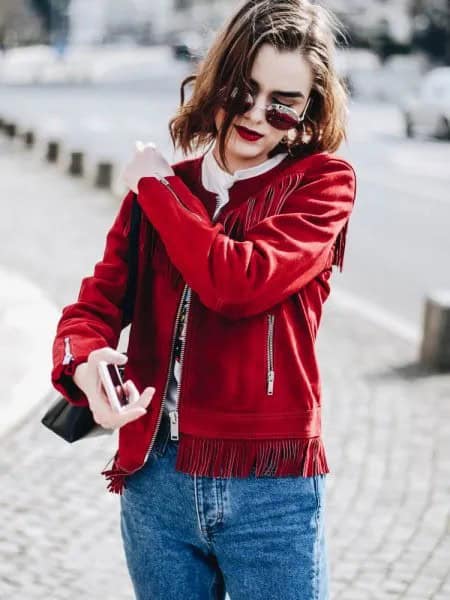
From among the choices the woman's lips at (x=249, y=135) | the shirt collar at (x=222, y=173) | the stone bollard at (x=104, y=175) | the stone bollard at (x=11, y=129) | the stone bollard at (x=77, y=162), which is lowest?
the stone bollard at (x=11, y=129)

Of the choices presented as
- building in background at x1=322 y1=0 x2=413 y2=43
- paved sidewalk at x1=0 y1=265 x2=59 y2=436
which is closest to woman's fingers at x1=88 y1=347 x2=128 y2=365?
paved sidewalk at x1=0 y1=265 x2=59 y2=436

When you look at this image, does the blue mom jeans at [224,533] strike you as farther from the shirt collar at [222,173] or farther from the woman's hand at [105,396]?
the shirt collar at [222,173]

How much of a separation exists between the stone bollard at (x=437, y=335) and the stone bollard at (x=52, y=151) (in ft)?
42.8

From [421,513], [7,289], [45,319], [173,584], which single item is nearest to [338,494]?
[421,513]

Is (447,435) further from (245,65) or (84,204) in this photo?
(84,204)

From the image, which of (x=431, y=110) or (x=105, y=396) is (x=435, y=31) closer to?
(x=431, y=110)

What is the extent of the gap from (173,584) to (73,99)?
1433 inches

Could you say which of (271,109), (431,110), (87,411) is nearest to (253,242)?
(271,109)

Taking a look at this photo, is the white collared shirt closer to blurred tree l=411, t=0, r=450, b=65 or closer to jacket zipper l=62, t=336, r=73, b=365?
jacket zipper l=62, t=336, r=73, b=365

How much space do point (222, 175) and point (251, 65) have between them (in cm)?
22

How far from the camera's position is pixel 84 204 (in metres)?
14.8

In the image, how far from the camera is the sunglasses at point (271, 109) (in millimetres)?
2049

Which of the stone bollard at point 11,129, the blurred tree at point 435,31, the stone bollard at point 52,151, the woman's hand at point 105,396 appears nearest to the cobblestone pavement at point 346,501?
the woman's hand at point 105,396

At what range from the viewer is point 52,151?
1964 centimetres
